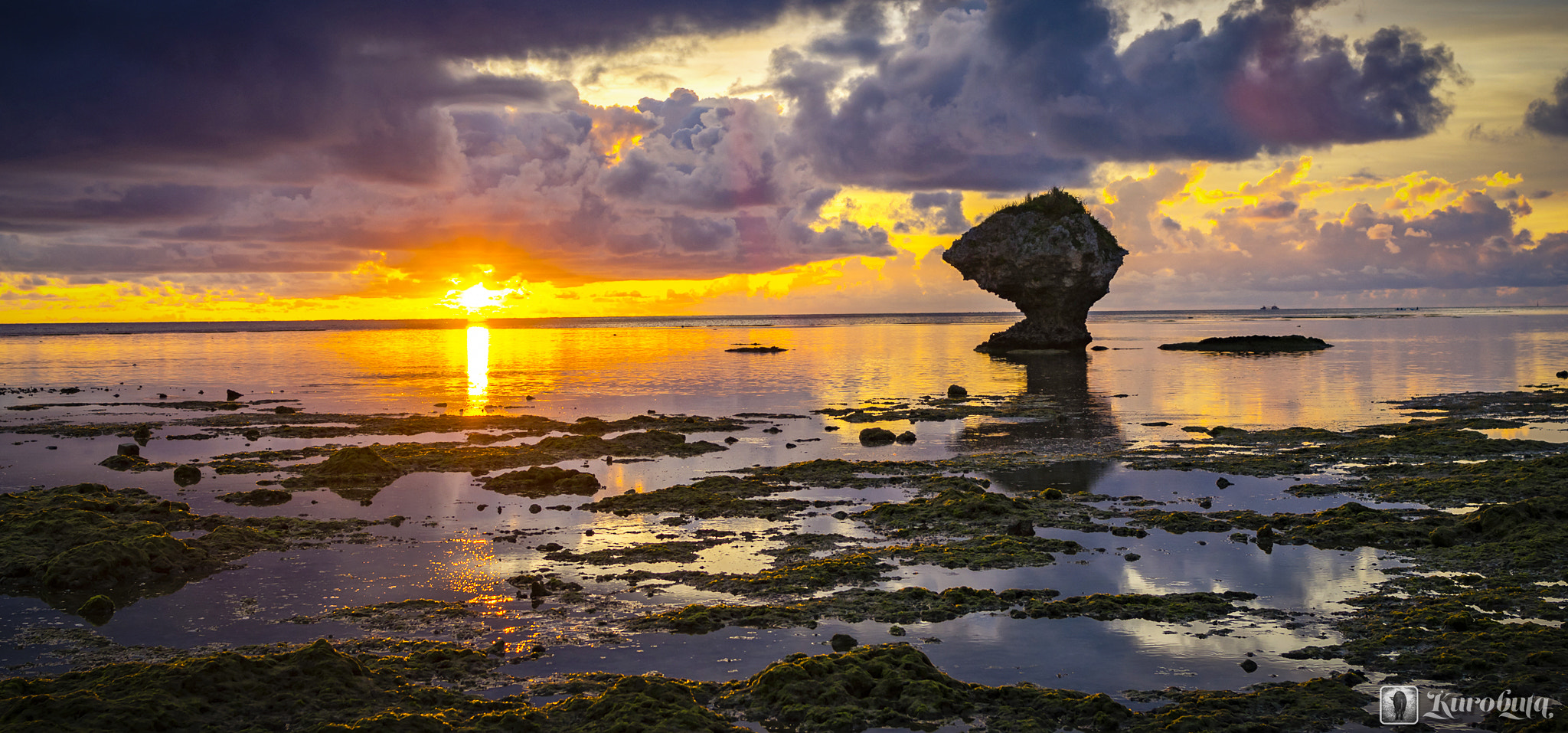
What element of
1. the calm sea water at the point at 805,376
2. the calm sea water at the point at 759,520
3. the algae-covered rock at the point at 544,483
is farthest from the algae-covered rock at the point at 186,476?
the calm sea water at the point at 805,376

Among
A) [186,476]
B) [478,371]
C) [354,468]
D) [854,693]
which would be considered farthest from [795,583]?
[478,371]

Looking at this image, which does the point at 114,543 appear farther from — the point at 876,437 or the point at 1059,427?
the point at 1059,427

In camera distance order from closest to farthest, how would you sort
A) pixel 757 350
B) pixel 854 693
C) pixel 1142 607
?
pixel 854 693 → pixel 1142 607 → pixel 757 350

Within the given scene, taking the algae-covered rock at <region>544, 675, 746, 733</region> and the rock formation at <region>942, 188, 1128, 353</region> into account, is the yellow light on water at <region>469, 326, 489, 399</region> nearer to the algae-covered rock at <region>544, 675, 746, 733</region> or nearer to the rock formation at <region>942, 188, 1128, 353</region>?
the algae-covered rock at <region>544, 675, 746, 733</region>

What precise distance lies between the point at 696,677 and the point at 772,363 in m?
67.7

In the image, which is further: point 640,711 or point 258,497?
point 258,497

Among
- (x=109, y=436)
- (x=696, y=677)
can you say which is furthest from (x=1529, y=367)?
(x=109, y=436)

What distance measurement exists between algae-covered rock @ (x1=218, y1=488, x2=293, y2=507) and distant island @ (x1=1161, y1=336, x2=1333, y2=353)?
83740mm

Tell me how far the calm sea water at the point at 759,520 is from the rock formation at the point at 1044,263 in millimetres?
11386

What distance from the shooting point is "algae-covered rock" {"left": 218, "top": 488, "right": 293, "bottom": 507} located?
71.1ft

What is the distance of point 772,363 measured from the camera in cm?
7850

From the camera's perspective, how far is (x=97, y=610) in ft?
44.2

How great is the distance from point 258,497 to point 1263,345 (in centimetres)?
8713

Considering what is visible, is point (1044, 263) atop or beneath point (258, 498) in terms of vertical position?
atop
